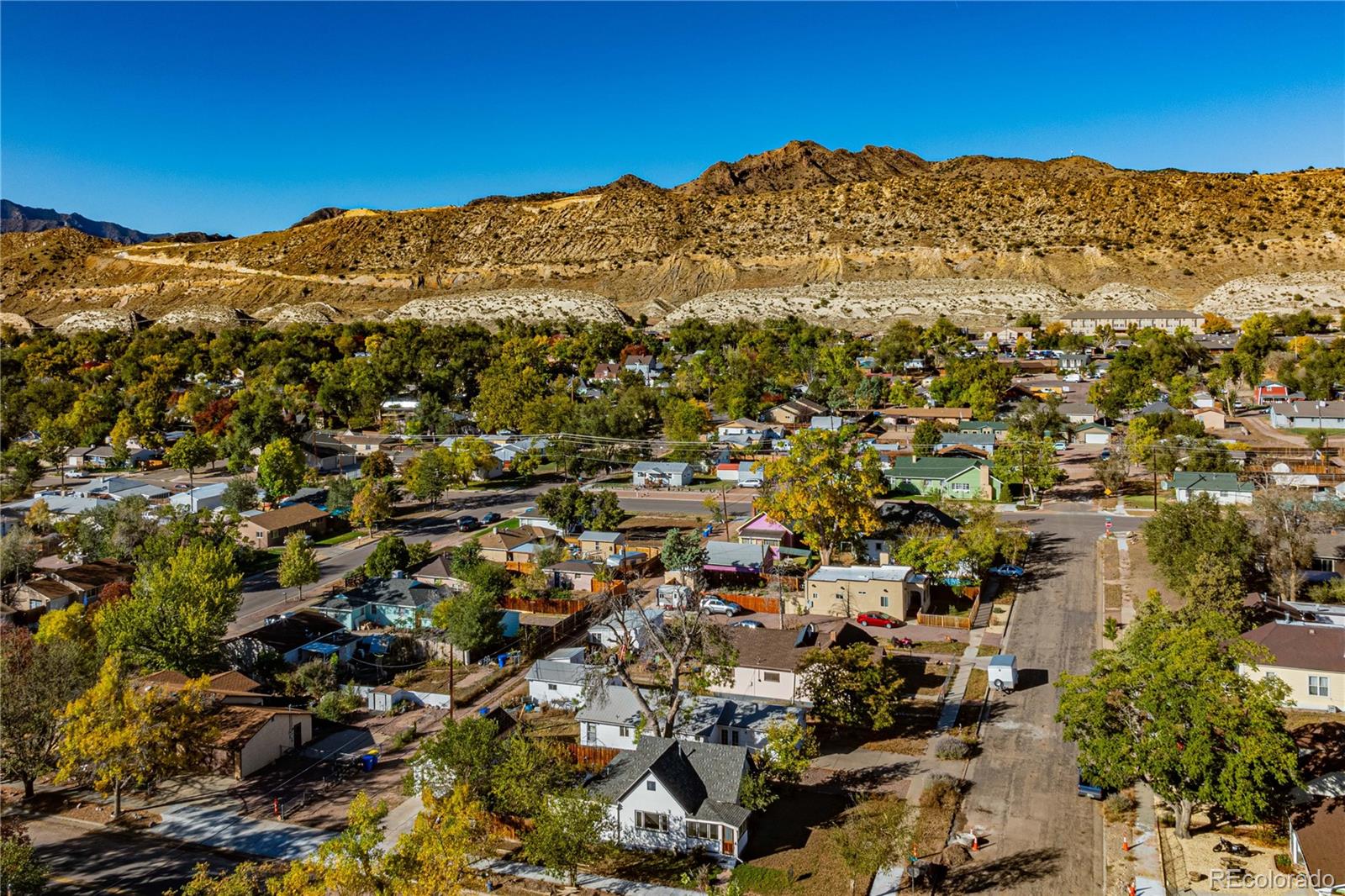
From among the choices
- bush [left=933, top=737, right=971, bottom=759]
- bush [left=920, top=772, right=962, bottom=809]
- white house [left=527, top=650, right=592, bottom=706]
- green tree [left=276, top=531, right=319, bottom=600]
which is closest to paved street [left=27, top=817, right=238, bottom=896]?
white house [left=527, top=650, right=592, bottom=706]

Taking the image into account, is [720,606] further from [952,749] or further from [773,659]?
[952,749]

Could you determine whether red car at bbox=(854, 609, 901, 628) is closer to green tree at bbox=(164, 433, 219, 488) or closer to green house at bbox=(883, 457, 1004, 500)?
green house at bbox=(883, 457, 1004, 500)

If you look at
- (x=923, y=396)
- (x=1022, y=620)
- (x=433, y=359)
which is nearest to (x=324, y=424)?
(x=433, y=359)

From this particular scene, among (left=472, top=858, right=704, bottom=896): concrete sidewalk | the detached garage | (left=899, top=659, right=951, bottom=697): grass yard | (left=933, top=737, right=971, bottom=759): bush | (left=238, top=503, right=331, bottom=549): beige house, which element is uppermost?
the detached garage

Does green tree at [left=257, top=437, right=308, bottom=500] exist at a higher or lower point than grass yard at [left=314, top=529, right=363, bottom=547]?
higher

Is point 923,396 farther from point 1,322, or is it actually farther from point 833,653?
point 1,322
